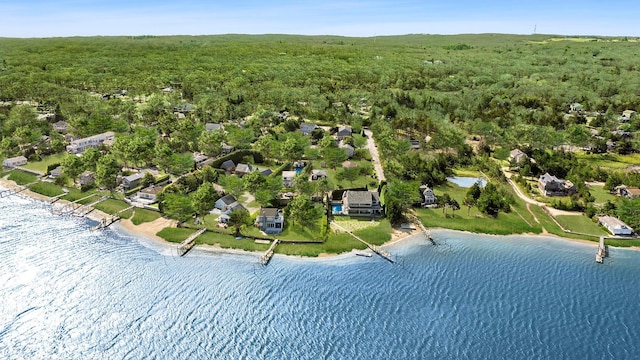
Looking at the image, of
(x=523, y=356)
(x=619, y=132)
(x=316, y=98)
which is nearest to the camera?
(x=523, y=356)

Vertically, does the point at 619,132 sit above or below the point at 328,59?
below

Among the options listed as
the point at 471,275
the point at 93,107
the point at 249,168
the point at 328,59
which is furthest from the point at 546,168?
the point at 328,59

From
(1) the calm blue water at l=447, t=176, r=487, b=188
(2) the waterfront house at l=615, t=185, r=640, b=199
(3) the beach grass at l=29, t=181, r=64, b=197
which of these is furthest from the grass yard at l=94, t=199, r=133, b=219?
(2) the waterfront house at l=615, t=185, r=640, b=199

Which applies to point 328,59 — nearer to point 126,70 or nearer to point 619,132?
point 126,70

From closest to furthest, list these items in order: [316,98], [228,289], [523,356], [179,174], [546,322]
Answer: [523,356]
[546,322]
[228,289]
[179,174]
[316,98]

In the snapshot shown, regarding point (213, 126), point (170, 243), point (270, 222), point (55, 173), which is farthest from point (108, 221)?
point (213, 126)

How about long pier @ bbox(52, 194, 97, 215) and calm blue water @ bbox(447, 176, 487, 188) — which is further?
calm blue water @ bbox(447, 176, 487, 188)

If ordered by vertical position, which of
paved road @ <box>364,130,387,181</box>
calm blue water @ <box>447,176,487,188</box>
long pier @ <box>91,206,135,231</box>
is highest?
paved road @ <box>364,130,387,181</box>

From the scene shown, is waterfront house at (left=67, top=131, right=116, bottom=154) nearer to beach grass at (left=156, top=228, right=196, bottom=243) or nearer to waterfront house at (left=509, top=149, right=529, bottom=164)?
beach grass at (left=156, top=228, right=196, bottom=243)
